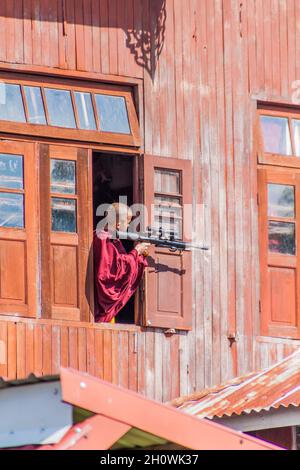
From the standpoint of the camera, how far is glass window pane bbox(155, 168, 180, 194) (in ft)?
56.4

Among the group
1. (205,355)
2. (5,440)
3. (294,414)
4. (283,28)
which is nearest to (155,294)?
(205,355)

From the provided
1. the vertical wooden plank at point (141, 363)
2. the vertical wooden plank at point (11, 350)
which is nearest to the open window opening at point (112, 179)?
the vertical wooden plank at point (141, 363)

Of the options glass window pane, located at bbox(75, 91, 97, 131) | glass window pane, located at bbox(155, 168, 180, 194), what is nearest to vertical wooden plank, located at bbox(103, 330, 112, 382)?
glass window pane, located at bbox(155, 168, 180, 194)

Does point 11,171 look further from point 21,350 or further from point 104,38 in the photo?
point 104,38

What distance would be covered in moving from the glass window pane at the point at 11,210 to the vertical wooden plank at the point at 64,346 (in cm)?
102

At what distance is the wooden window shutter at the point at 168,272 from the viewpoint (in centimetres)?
1702

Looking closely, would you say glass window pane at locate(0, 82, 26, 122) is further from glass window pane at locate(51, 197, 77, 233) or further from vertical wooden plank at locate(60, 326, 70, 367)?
vertical wooden plank at locate(60, 326, 70, 367)

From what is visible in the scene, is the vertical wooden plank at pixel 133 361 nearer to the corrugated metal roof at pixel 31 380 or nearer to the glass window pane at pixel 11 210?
the glass window pane at pixel 11 210

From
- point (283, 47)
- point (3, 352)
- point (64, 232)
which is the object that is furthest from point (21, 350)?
point (283, 47)

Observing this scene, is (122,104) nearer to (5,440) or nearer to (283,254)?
(283,254)

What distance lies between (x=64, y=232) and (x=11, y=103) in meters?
1.27

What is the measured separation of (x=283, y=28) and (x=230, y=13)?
67 centimetres

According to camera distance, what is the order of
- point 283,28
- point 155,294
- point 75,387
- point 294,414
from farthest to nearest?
point 283,28 < point 155,294 < point 294,414 < point 75,387

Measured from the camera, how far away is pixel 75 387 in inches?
424
